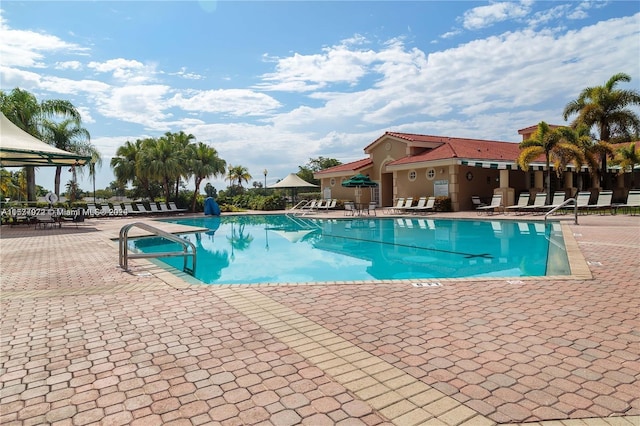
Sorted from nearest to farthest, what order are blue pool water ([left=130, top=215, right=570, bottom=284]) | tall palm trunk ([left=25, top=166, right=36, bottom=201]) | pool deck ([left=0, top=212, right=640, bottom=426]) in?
pool deck ([left=0, top=212, right=640, bottom=426]) → blue pool water ([left=130, top=215, right=570, bottom=284]) → tall palm trunk ([left=25, top=166, right=36, bottom=201])

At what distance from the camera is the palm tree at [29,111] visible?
22125 millimetres

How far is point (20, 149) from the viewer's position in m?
15.0

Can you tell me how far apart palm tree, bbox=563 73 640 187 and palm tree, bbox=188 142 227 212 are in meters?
25.3

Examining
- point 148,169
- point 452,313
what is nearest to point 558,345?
point 452,313

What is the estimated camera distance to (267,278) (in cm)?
833

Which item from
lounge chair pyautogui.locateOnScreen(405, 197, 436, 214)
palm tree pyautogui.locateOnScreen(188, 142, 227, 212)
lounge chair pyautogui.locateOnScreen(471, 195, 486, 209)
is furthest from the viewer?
palm tree pyautogui.locateOnScreen(188, 142, 227, 212)

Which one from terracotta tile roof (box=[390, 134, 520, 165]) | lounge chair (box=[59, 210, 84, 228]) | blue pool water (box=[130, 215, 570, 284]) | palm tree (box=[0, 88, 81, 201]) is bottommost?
blue pool water (box=[130, 215, 570, 284])

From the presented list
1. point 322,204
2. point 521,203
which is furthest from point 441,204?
point 322,204

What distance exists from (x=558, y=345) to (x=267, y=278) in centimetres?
579

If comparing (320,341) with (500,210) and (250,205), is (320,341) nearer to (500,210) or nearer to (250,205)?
(500,210)

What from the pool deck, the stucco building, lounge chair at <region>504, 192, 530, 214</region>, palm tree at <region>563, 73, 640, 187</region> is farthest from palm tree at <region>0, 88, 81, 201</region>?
palm tree at <region>563, 73, 640, 187</region>

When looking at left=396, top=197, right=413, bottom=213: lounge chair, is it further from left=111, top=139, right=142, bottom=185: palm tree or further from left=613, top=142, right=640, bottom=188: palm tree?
left=111, top=139, right=142, bottom=185: palm tree

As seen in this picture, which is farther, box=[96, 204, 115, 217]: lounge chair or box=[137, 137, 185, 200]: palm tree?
box=[137, 137, 185, 200]: palm tree

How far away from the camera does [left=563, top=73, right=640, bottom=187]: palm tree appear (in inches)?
980
